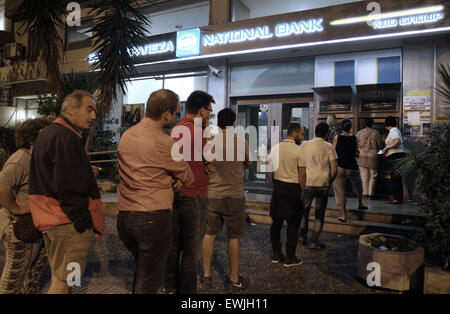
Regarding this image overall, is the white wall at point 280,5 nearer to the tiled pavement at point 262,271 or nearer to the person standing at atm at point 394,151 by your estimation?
the person standing at atm at point 394,151

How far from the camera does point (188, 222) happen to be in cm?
283

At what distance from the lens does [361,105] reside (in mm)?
7895

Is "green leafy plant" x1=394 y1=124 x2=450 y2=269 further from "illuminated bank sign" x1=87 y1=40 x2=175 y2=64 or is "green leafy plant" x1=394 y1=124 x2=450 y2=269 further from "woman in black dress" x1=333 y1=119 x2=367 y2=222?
"illuminated bank sign" x1=87 y1=40 x2=175 y2=64

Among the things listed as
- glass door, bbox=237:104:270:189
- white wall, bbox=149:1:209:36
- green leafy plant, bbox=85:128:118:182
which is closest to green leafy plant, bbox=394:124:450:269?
glass door, bbox=237:104:270:189

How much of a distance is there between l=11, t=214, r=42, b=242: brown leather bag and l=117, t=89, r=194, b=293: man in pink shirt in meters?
0.87

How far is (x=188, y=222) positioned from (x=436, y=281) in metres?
2.64

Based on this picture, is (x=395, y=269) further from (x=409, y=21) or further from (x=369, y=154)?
(x=409, y=21)

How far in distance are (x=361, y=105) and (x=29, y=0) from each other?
7236 millimetres

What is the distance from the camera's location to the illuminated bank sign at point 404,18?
6422 mm

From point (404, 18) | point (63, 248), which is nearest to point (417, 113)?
point (404, 18)

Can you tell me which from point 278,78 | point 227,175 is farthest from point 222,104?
point 227,175

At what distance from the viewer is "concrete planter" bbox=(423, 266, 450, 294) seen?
3162 millimetres

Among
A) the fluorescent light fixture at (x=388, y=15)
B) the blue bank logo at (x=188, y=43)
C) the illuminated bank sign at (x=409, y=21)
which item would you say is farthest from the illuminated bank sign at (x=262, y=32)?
the illuminated bank sign at (x=409, y=21)
